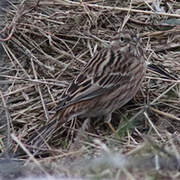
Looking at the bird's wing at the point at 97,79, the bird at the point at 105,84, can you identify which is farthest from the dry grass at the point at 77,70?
the bird's wing at the point at 97,79

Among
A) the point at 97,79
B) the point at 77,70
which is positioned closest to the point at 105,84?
the point at 97,79

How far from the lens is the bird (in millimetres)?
4699

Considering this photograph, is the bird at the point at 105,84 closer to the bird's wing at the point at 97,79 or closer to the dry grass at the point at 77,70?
the bird's wing at the point at 97,79

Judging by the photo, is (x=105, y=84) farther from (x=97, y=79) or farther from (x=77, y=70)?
(x=77, y=70)

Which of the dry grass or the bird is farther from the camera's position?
the bird

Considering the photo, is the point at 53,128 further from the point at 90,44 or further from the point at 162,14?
the point at 162,14

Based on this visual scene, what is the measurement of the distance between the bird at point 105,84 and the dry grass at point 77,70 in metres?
0.13

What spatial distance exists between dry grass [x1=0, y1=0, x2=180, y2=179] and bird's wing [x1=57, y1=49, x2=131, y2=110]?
0.27 metres

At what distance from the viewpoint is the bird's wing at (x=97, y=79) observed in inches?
186

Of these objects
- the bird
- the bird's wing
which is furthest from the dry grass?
the bird's wing

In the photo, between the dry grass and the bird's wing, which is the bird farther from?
the dry grass

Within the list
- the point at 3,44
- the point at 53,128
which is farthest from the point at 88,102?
the point at 3,44

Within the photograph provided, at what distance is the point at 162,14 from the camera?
5789 mm

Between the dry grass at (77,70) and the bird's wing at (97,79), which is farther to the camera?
the bird's wing at (97,79)
